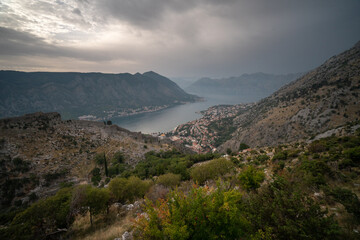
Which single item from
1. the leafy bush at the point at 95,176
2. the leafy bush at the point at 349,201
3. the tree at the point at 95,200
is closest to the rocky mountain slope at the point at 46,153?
the leafy bush at the point at 95,176

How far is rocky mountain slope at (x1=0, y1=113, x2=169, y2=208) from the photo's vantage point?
76.0 feet

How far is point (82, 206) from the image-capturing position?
1088 cm

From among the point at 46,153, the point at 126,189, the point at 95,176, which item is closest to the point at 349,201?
the point at 126,189

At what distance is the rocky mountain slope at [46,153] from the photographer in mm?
23172

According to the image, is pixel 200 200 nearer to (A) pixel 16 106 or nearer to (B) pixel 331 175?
(B) pixel 331 175

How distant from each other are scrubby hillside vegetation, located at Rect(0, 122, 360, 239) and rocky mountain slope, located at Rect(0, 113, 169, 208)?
14903 mm

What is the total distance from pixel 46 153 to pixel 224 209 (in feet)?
125

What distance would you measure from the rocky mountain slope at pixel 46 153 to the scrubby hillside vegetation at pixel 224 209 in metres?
14.9

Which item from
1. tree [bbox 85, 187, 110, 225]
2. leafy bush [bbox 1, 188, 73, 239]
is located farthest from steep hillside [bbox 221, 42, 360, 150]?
leafy bush [bbox 1, 188, 73, 239]

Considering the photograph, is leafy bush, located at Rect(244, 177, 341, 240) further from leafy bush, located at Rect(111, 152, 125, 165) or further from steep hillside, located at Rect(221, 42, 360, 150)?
steep hillside, located at Rect(221, 42, 360, 150)

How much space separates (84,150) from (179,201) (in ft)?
122

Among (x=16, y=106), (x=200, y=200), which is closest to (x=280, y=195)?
(x=200, y=200)

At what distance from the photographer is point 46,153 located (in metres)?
29.3

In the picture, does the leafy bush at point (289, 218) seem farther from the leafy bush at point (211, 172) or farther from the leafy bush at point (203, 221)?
the leafy bush at point (211, 172)
